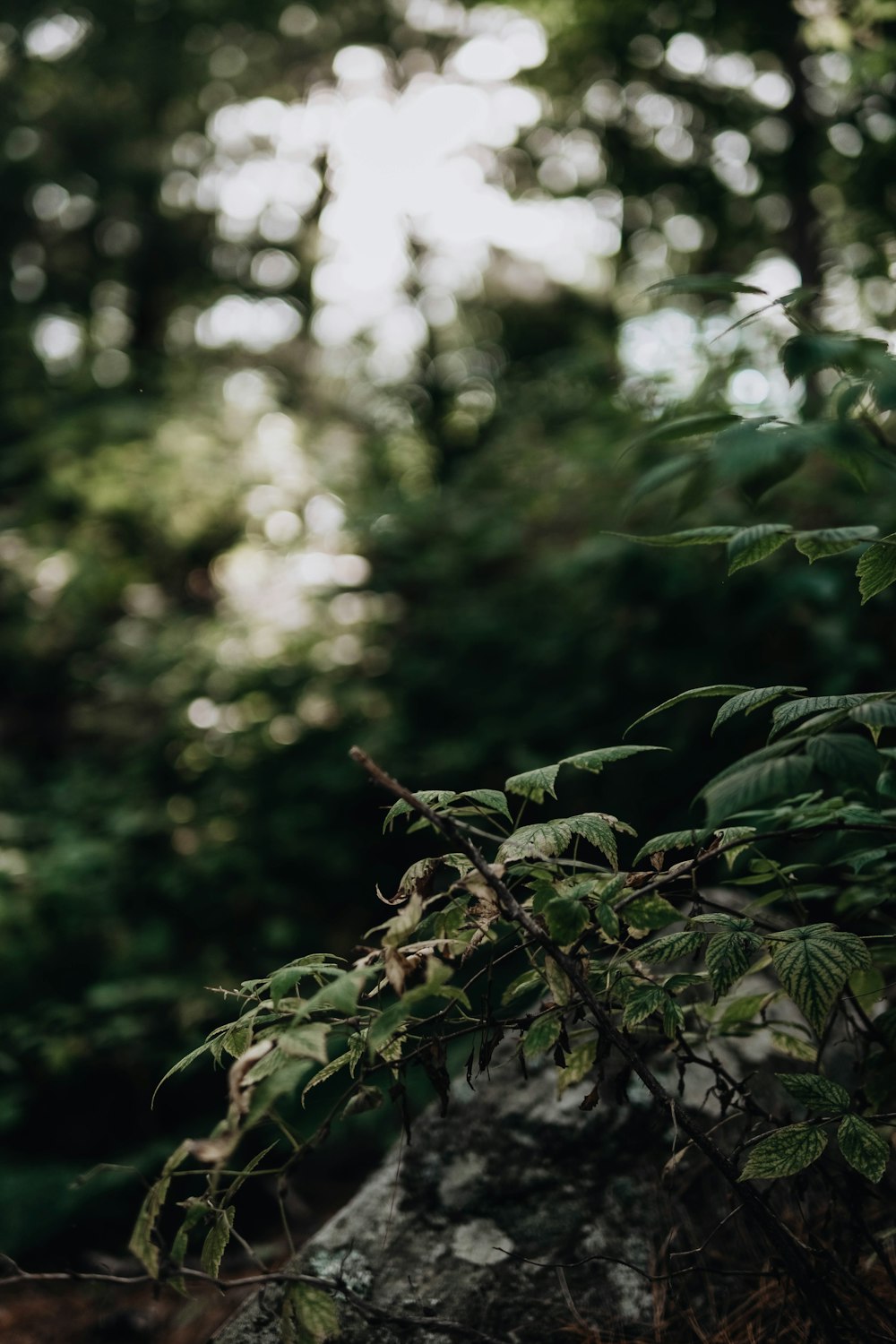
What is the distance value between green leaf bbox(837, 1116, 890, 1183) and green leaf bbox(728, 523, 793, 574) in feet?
2.08

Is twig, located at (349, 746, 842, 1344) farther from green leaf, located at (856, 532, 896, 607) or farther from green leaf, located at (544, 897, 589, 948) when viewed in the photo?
green leaf, located at (856, 532, 896, 607)

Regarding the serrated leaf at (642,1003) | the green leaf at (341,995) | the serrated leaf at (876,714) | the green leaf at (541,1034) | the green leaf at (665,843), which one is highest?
the serrated leaf at (876,714)

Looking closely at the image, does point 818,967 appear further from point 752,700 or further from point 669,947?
point 752,700

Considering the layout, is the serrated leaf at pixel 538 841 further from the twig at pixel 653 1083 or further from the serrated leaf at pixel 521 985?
the serrated leaf at pixel 521 985

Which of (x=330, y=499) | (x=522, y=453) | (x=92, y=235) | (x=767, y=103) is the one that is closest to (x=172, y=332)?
(x=92, y=235)

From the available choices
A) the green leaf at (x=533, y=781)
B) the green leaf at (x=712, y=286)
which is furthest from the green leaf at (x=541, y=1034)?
the green leaf at (x=712, y=286)

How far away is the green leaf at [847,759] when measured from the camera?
0.75 m

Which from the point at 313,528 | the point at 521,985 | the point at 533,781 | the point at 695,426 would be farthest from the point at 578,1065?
the point at 313,528

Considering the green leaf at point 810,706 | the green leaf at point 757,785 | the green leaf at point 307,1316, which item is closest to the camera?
the green leaf at point 757,785

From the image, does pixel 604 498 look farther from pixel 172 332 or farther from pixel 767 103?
pixel 172 332

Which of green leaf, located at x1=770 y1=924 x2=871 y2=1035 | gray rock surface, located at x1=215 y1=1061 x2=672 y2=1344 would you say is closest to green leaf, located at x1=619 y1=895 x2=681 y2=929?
green leaf, located at x1=770 y1=924 x2=871 y2=1035

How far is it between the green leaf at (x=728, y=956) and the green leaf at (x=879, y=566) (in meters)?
0.43

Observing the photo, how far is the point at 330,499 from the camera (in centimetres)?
569

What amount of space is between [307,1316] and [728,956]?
574mm
